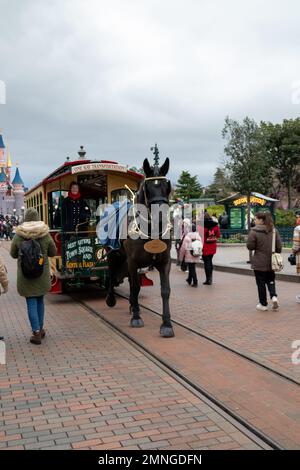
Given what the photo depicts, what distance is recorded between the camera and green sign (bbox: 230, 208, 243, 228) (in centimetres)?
3039

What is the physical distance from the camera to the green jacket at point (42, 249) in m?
6.99

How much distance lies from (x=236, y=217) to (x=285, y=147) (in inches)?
681

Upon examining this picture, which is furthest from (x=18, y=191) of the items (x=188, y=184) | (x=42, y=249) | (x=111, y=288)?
(x=42, y=249)

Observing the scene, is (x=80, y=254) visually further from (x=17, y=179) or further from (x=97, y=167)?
(x=17, y=179)

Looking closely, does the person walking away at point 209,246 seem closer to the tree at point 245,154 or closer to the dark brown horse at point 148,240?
the dark brown horse at point 148,240

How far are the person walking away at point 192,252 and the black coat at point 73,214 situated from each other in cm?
284

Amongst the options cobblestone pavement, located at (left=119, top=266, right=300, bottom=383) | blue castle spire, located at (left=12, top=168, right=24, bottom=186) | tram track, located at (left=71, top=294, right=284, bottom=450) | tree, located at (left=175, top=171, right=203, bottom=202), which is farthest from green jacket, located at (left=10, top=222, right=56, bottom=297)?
blue castle spire, located at (left=12, top=168, right=24, bottom=186)

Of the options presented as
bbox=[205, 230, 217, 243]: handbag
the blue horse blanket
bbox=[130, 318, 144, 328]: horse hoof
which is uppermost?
the blue horse blanket

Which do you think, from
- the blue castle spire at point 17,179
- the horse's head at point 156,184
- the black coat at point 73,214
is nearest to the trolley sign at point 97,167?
the black coat at point 73,214

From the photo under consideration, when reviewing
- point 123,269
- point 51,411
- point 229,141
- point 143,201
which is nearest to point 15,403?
point 51,411

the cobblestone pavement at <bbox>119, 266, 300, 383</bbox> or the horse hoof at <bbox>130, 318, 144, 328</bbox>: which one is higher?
the horse hoof at <bbox>130, 318, 144, 328</bbox>

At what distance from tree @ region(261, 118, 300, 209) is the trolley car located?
35.2 m

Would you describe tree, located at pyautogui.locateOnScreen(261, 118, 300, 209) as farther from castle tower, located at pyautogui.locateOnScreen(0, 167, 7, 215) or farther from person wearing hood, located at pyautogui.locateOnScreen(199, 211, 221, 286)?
castle tower, located at pyautogui.locateOnScreen(0, 167, 7, 215)
